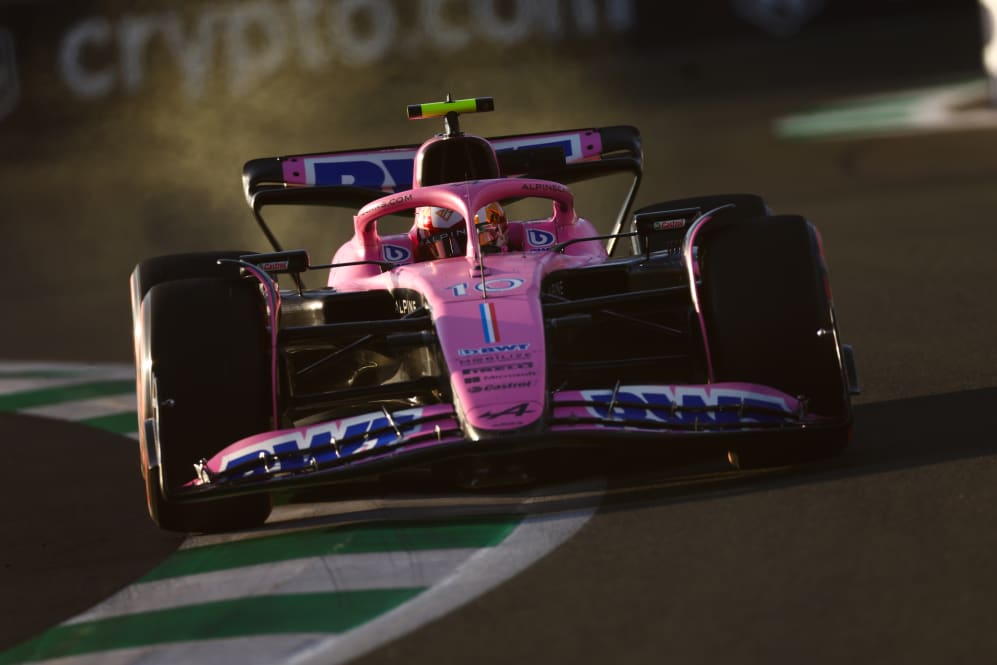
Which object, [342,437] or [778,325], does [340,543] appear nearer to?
[342,437]

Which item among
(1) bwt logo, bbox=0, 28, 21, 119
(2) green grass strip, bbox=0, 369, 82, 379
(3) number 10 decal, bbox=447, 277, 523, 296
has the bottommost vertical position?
(2) green grass strip, bbox=0, 369, 82, 379

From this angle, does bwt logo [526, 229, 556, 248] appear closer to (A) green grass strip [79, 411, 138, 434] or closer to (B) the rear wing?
(B) the rear wing

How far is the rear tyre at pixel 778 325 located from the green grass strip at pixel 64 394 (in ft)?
15.8

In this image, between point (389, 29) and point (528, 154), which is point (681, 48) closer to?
point (389, 29)

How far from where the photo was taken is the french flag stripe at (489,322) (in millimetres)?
5977

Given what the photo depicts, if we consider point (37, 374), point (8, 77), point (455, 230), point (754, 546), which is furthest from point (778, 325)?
point (8, 77)

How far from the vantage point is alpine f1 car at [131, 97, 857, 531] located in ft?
18.6

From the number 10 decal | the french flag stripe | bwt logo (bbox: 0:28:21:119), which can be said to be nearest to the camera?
the french flag stripe

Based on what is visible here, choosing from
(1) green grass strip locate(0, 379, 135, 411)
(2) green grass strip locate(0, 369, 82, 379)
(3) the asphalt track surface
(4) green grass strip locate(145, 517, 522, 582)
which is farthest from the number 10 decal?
(2) green grass strip locate(0, 369, 82, 379)

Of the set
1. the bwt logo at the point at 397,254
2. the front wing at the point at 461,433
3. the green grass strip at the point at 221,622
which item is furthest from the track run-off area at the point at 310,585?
the bwt logo at the point at 397,254

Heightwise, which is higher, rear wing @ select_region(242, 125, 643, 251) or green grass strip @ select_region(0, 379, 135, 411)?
rear wing @ select_region(242, 125, 643, 251)

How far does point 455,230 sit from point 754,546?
2.83m

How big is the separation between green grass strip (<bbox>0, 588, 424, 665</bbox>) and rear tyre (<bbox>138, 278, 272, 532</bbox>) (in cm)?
88

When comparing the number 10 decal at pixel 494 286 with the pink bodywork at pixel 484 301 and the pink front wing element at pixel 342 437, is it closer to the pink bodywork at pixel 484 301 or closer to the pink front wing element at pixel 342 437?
the pink bodywork at pixel 484 301
